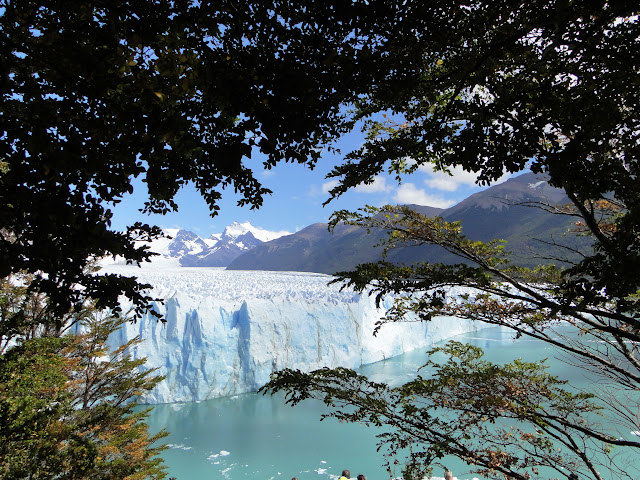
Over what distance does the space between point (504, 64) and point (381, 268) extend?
182 centimetres

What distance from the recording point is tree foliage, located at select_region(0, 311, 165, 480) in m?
3.74

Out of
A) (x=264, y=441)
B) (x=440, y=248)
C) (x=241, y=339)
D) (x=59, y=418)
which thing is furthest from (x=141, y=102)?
(x=440, y=248)

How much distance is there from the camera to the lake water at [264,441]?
38.4ft

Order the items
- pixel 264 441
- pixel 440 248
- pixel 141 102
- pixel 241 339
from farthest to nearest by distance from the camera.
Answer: pixel 440 248
pixel 241 339
pixel 264 441
pixel 141 102

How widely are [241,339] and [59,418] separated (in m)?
13.7

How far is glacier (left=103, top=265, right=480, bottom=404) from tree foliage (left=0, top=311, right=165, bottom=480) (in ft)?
24.4

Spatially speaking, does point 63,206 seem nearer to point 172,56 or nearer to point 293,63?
point 172,56

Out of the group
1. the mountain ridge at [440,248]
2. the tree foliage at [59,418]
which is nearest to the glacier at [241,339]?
the tree foliage at [59,418]

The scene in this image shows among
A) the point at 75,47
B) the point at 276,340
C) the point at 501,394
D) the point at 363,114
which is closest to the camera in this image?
the point at 75,47

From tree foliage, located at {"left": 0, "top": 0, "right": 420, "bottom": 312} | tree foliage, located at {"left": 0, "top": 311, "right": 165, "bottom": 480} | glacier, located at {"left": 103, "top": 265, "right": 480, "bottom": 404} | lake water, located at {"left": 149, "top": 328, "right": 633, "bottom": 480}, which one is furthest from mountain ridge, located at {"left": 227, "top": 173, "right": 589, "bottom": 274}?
tree foliage, located at {"left": 0, "top": 0, "right": 420, "bottom": 312}

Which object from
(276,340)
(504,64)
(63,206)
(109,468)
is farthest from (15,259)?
(276,340)

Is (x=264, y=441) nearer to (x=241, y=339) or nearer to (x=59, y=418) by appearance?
(x=241, y=339)

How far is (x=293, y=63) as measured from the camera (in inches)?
72.4

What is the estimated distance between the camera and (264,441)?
45.5ft
